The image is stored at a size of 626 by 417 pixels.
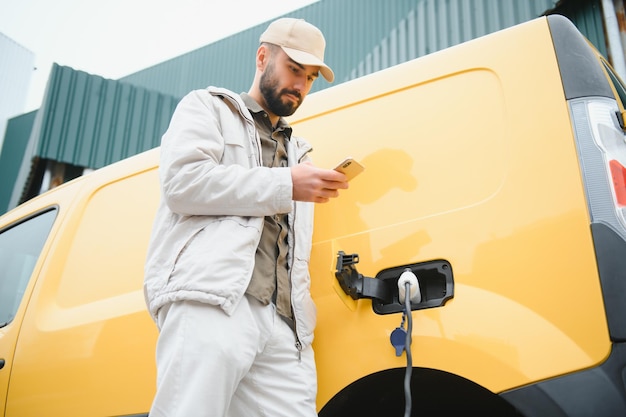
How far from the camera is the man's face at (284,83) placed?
1686 millimetres

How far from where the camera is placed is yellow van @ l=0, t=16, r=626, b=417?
1.14 meters

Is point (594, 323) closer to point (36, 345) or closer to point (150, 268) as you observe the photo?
point (150, 268)

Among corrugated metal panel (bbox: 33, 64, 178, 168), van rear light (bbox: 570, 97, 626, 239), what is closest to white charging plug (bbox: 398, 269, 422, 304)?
van rear light (bbox: 570, 97, 626, 239)

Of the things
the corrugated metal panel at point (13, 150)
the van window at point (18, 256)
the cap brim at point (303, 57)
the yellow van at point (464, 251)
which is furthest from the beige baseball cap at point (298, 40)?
the corrugated metal panel at point (13, 150)

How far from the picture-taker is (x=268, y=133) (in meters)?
1.70

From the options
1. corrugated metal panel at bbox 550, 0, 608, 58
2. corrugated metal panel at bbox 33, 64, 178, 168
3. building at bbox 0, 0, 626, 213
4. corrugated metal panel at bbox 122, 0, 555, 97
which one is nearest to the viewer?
corrugated metal panel at bbox 550, 0, 608, 58

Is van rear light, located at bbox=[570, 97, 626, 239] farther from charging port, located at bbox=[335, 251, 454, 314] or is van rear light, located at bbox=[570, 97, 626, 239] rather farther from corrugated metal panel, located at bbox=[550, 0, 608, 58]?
corrugated metal panel, located at bbox=[550, 0, 608, 58]

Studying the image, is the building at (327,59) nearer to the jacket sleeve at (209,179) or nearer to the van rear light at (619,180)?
the van rear light at (619,180)

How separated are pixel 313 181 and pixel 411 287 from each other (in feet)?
1.17

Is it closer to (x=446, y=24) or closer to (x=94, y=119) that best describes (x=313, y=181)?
(x=446, y=24)

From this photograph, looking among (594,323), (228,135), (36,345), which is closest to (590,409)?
(594,323)

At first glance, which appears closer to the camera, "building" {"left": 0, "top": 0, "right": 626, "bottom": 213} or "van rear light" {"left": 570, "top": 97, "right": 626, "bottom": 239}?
"van rear light" {"left": 570, "top": 97, "right": 626, "bottom": 239}

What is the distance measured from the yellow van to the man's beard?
5.5 inches

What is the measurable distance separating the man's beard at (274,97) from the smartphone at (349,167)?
0.41 m
